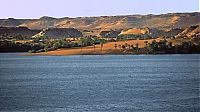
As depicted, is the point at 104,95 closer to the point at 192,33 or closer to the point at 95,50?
the point at 95,50

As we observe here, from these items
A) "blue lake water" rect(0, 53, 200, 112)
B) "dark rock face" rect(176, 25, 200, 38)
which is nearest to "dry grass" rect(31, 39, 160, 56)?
"dark rock face" rect(176, 25, 200, 38)

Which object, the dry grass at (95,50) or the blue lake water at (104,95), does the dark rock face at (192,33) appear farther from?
the blue lake water at (104,95)

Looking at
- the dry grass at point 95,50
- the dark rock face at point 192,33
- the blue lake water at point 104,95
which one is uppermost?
the dark rock face at point 192,33

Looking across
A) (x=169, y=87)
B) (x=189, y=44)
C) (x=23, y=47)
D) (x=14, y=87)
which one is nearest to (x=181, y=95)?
(x=169, y=87)

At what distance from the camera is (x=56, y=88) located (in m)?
64.1

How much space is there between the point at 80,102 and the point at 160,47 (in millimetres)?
108995

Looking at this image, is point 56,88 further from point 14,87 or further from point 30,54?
→ point 30,54

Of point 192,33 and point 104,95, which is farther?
point 192,33

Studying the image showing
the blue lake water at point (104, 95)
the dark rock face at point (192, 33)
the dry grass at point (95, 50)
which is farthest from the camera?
the dark rock face at point (192, 33)

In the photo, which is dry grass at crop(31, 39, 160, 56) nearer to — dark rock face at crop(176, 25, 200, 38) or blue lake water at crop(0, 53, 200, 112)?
dark rock face at crop(176, 25, 200, 38)

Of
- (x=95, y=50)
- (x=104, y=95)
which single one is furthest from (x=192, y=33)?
(x=104, y=95)

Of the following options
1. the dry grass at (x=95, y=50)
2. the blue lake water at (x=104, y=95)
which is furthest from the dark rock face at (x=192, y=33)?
the blue lake water at (x=104, y=95)

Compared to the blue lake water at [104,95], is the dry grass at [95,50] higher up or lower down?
lower down

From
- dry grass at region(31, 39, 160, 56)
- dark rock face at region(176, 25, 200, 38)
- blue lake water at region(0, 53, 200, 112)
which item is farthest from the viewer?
dark rock face at region(176, 25, 200, 38)
